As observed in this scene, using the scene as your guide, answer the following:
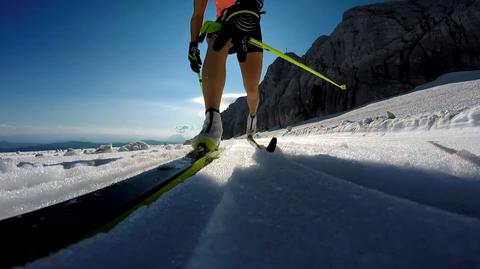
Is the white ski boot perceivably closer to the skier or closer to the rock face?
the skier

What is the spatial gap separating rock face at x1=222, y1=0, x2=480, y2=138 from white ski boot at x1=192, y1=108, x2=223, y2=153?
26129mm

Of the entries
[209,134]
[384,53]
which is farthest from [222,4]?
[384,53]

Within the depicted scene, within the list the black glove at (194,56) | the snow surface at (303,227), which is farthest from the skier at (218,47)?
the snow surface at (303,227)

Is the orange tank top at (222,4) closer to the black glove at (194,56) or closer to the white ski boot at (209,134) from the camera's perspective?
the black glove at (194,56)

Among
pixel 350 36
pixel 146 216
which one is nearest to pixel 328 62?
pixel 350 36

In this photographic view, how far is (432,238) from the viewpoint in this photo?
48 cm

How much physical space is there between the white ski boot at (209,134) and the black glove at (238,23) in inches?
24.6

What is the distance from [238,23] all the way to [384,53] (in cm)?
2712

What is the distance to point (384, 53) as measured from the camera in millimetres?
26031

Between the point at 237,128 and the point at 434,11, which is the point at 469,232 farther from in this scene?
the point at 237,128

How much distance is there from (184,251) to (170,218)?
163mm

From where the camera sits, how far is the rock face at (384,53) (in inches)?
938

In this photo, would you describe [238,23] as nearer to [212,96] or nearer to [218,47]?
[218,47]

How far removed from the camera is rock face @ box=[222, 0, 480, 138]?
23.8 m
